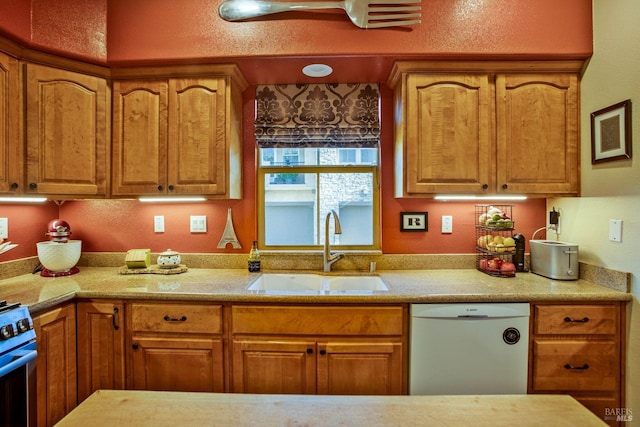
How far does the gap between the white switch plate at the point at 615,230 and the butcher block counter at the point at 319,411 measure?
1214 millimetres

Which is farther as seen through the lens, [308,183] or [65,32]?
[308,183]

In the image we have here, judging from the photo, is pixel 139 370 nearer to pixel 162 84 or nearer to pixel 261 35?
pixel 162 84

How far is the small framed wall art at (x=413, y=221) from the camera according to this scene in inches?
89.4

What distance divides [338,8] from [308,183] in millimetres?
1108

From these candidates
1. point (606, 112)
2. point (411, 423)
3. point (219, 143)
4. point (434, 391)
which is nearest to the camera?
point (411, 423)

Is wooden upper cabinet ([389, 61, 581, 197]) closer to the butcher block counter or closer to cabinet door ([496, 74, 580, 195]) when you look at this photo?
cabinet door ([496, 74, 580, 195])

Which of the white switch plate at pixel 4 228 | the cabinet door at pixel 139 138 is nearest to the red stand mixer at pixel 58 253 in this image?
the white switch plate at pixel 4 228

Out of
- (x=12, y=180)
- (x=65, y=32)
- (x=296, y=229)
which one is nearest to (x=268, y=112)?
(x=296, y=229)

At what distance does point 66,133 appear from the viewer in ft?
6.24

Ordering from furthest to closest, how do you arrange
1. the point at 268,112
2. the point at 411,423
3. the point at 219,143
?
the point at 268,112, the point at 219,143, the point at 411,423

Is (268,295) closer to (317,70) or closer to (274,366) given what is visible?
(274,366)

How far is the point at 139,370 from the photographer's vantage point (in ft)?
5.55

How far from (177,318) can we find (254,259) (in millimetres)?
630

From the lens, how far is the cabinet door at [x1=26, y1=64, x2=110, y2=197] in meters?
1.82
